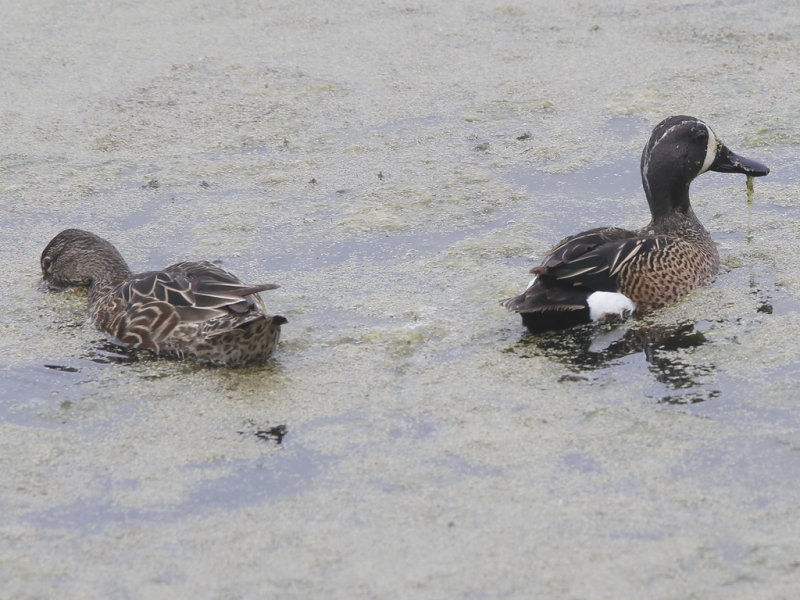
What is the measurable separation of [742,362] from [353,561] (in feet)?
7.53

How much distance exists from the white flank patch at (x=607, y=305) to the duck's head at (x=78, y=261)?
2.56 m

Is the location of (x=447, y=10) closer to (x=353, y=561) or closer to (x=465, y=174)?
(x=465, y=174)

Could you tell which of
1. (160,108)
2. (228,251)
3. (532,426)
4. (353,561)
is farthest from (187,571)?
(160,108)

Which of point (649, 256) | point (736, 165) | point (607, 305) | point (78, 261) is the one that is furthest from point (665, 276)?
point (78, 261)

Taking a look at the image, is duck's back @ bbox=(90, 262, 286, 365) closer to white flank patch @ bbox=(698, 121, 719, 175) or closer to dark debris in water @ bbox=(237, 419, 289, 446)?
dark debris in water @ bbox=(237, 419, 289, 446)

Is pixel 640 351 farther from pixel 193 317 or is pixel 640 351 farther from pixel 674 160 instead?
pixel 193 317

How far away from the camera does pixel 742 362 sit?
5578mm

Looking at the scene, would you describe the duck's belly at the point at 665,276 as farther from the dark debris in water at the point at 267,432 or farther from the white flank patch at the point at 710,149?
the dark debris in water at the point at 267,432

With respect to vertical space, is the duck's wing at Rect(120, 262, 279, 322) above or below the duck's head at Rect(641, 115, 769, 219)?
below

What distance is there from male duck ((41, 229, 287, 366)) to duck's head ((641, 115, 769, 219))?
89.6 inches

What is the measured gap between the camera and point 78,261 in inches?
265

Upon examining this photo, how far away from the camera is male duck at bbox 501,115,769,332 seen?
6.00 m

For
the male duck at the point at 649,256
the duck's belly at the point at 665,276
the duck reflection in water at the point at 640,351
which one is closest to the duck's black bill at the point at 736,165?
the male duck at the point at 649,256

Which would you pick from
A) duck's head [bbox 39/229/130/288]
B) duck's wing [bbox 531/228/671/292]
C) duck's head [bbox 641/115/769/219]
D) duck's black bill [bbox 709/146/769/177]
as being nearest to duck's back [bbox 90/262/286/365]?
duck's head [bbox 39/229/130/288]
